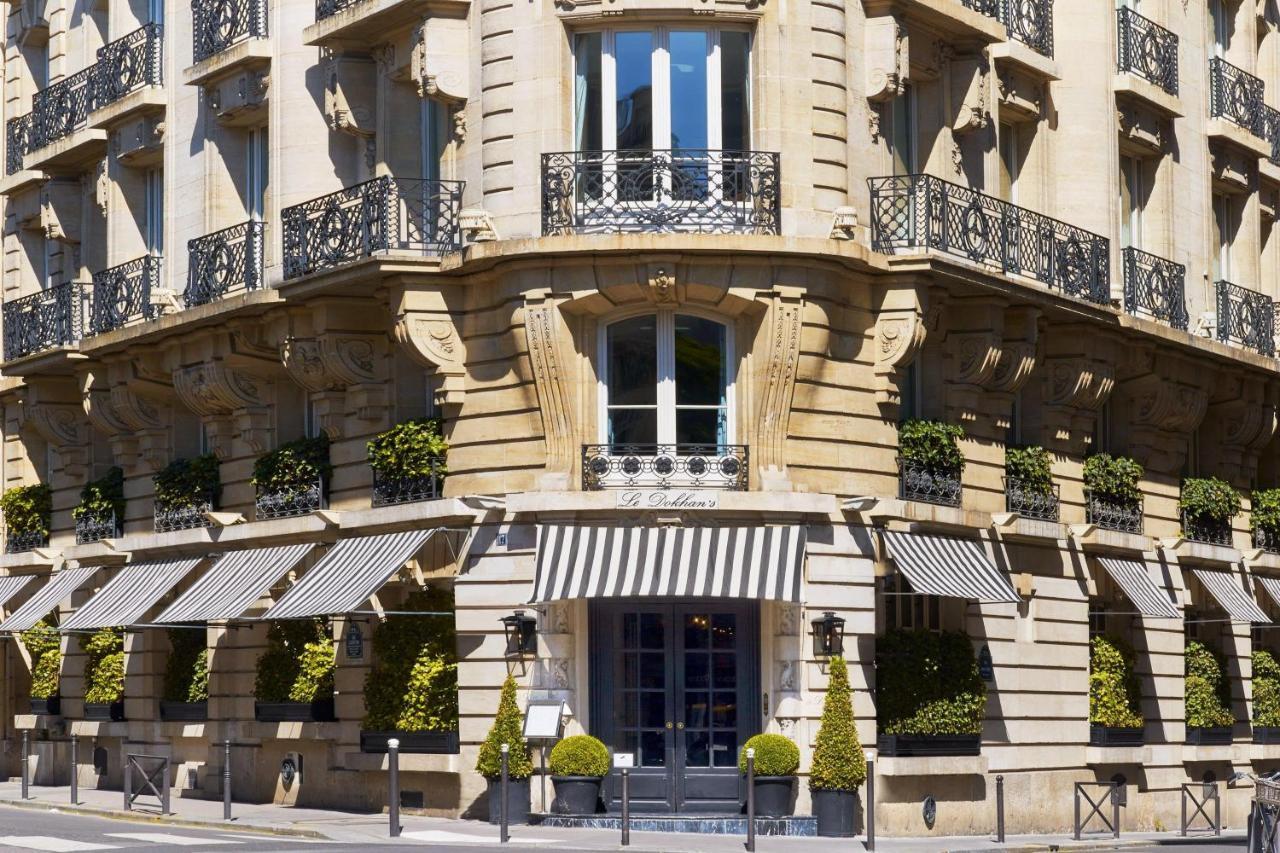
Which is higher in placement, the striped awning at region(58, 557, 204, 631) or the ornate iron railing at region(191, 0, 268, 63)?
the ornate iron railing at region(191, 0, 268, 63)

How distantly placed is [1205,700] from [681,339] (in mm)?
12637

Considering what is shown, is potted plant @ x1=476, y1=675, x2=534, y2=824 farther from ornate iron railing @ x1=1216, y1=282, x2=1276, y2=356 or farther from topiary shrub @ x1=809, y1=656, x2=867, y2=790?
ornate iron railing @ x1=1216, y1=282, x2=1276, y2=356

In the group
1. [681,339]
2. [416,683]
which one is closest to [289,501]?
[416,683]

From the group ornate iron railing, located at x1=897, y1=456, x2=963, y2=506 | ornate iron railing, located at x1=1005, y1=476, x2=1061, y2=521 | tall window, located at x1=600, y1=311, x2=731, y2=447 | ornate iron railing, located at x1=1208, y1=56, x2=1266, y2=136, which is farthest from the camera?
ornate iron railing, located at x1=1208, y1=56, x2=1266, y2=136

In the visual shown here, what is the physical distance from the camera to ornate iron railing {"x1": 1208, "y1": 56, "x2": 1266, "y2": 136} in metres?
41.8

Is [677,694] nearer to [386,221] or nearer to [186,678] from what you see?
[386,221]

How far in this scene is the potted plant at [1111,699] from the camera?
120 ft

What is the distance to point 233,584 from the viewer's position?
118 feet

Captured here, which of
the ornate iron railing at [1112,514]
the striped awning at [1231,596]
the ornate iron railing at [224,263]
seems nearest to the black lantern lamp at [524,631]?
the ornate iron railing at [224,263]

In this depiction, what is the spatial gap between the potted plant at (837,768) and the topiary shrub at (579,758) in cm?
260

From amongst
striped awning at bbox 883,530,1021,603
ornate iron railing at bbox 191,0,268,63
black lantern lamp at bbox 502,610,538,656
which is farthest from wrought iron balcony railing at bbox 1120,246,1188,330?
ornate iron railing at bbox 191,0,268,63

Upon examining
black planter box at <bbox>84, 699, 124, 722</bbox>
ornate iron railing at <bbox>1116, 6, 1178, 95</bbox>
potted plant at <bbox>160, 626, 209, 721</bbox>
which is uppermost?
ornate iron railing at <bbox>1116, 6, 1178, 95</bbox>

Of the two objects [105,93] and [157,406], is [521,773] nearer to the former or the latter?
[157,406]

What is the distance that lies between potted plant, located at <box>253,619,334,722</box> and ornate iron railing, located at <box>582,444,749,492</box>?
5967 millimetres
